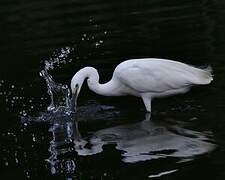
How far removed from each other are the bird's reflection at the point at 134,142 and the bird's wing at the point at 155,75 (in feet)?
1.90

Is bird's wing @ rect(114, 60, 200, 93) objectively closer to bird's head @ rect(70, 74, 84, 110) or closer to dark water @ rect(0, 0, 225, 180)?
dark water @ rect(0, 0, 225, 180)

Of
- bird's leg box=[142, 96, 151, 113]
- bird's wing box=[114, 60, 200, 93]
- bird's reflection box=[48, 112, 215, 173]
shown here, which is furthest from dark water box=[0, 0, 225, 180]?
bird's wing box=[114, 60, 200, 93]

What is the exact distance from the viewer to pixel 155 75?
1007 centimetres

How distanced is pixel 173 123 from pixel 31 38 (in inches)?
292

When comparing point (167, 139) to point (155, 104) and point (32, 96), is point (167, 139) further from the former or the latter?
point (32, 96)

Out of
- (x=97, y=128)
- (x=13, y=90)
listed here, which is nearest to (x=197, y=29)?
(x=13, y=90)

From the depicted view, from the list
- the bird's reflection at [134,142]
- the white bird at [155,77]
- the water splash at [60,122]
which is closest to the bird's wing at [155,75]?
the white bird at [155,77]

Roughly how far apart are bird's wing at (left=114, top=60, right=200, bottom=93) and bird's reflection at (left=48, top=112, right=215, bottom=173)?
0.58m

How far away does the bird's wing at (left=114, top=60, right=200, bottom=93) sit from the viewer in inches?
395

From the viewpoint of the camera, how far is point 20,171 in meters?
8.34

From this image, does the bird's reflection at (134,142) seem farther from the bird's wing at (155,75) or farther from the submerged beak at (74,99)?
the bird's wing at (155,75)

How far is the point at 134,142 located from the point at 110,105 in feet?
6.82

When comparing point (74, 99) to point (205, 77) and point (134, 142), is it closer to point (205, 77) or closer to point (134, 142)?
point (134, 142)

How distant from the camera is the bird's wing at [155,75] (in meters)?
10.0
